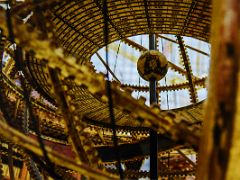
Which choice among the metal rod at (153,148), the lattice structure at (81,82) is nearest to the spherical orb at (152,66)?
the metal rod at (153,148)

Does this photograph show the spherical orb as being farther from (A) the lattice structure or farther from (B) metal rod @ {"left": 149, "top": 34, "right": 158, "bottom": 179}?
(A) the lattice structure

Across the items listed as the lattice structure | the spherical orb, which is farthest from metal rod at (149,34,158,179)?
the lattice structure

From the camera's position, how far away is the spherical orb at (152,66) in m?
3.75

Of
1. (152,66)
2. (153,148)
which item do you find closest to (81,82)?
(153,148)

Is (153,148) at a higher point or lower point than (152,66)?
lower

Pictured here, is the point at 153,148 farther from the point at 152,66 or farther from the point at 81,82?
the point at 81,82

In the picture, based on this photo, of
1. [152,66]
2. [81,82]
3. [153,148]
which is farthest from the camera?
[152,66]

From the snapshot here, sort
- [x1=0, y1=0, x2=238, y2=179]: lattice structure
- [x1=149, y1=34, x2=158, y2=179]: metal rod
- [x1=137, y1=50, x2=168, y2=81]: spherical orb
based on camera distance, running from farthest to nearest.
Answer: [x1=137, y1=50, x2=168, y2=81]: spherical orb
[x1=149, y1=34, x2=158, y2=179]: metal rod
[x1=0, y1=0, x2=238, y2=179]: lattice structure

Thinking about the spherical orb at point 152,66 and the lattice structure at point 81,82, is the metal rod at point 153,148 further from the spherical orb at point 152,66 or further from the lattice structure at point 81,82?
the lattice structure at point 81,82

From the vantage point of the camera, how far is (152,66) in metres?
3.78

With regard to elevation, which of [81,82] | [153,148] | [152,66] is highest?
[152,66]

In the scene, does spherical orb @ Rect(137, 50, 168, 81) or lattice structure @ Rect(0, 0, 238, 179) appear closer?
lattice structure @ Rect(0, 0, 238, 179)

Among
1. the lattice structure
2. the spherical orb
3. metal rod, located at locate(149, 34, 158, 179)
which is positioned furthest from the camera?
the spherical orb

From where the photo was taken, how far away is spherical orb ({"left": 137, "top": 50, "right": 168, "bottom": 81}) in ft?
12.3
